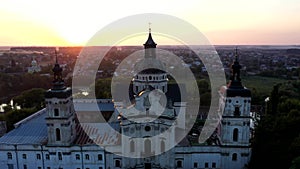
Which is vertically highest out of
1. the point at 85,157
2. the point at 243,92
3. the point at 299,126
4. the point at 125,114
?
the point at 243,92

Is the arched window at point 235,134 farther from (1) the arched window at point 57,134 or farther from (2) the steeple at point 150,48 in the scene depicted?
(1) the arched window at point 57,134

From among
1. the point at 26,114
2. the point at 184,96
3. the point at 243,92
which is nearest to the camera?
the point at 243,92

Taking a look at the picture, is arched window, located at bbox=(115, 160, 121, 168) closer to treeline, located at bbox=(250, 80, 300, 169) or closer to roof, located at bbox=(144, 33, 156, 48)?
treeline, located at bbox=(250, 80, 300, 169)

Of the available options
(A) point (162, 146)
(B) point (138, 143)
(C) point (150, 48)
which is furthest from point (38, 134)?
(C) point (150, 48)

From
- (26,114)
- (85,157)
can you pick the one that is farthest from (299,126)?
(26,114)

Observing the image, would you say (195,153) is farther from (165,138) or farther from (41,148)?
(41,148)

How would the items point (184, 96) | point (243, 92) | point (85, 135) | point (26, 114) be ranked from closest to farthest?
point (243, 92), point (85, 135), point (184, 96), point (26, 114)

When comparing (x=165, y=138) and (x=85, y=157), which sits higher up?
(x=165, y=138)
